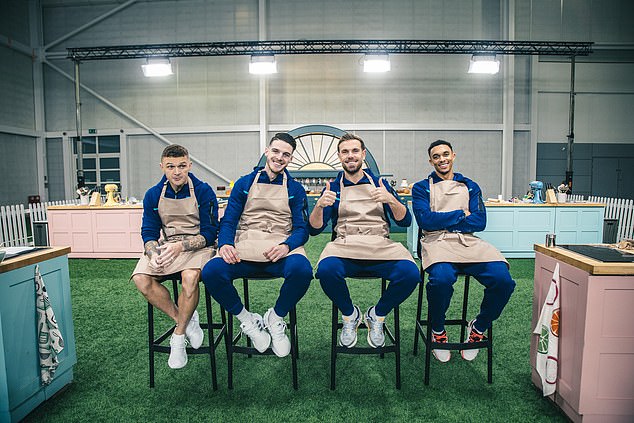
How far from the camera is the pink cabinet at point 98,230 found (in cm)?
566

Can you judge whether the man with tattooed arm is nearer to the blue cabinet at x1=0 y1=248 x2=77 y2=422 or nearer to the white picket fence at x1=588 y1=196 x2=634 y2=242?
the blue cabinet at x1=0 y1=248 x2=77 y2=422

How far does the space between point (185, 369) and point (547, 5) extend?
461 inches

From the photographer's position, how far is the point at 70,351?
2162 millimetres

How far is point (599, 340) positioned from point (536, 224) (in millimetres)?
4326

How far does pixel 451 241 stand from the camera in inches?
88.6

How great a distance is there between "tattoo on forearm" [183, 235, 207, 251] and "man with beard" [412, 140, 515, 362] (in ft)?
4.32

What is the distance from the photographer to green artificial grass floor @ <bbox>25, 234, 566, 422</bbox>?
6.23 feet

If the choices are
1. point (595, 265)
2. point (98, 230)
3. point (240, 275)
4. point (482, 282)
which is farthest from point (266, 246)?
point (98, 230)

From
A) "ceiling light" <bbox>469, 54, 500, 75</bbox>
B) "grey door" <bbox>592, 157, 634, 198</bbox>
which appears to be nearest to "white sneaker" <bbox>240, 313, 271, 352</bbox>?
"ceiling light" <bbox>469, 54, 500, 75</bbox>

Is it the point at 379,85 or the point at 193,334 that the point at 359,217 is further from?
the point at 379,85

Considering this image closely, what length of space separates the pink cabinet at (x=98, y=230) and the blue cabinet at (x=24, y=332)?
3.77m

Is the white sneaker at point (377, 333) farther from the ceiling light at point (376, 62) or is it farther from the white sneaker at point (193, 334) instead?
the ceiling light at point (376, 62)

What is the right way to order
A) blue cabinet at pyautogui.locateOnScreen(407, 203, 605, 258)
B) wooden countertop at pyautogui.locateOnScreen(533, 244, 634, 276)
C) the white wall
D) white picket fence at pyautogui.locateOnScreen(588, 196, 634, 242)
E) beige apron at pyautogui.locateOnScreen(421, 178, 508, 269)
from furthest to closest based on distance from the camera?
the white wall → white picket fence at pyautogui.locateOnScreen(588, 196, 634, 242) → blue cabinet at pyautogui.locateOnScreen(407, 203, 605, 258) → beige apron at pyautogui.locateOnScreen(421, 178, 508, 269) → wooden countertop at pyautogui.locateOnScreen(533, 244, 634, 276)

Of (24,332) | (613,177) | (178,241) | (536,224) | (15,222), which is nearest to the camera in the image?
(24,332)
